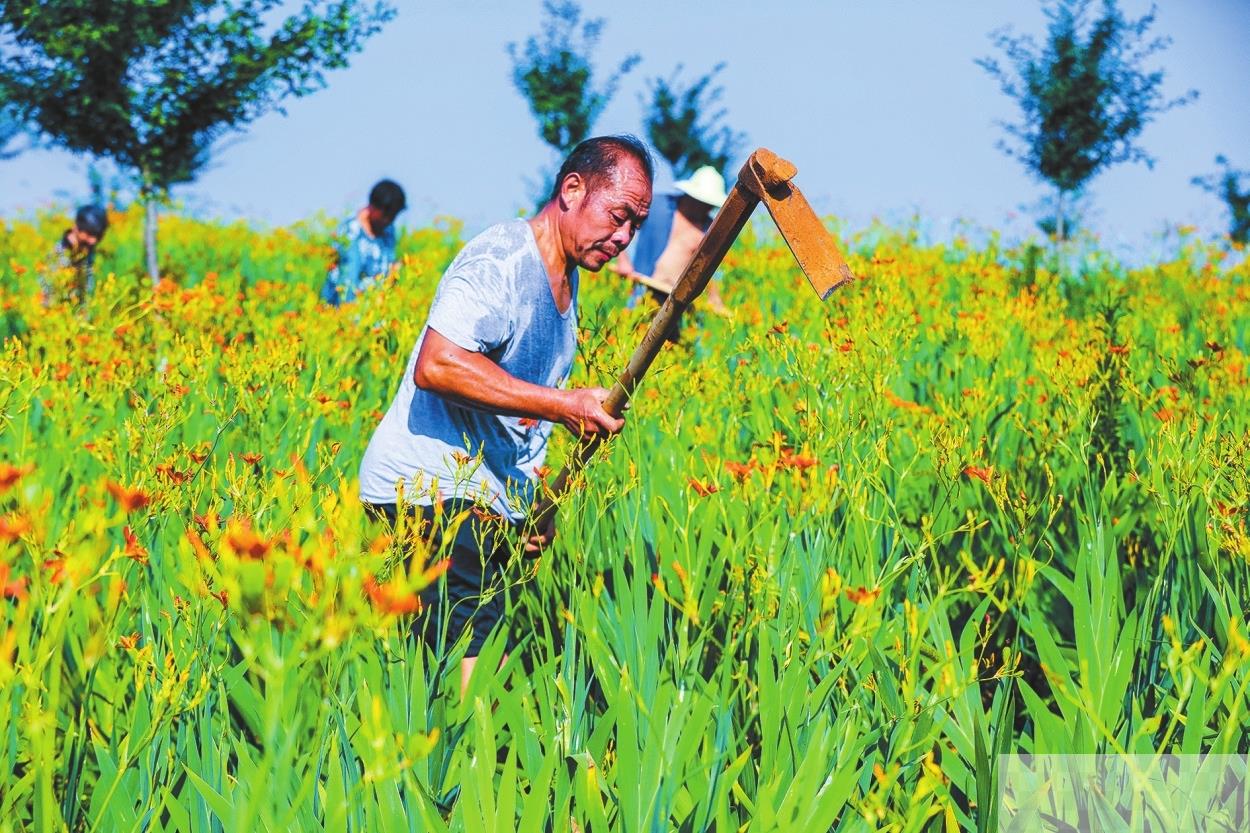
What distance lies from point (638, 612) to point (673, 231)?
392 centimetres

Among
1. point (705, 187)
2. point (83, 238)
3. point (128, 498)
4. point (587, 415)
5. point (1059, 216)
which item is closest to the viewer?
point (128, 498)

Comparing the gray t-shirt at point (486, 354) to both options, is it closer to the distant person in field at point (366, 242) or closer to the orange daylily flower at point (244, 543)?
the orange daylily flower at point (244, 543)

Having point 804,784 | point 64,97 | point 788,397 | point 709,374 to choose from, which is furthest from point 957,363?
point 64,97

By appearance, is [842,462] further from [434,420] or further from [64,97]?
[64,97]

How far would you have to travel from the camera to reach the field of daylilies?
131cm

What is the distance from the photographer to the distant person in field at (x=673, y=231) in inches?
219

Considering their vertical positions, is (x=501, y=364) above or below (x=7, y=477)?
above

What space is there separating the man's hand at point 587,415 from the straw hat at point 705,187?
11.8ft

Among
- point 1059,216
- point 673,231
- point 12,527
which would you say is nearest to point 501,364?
point 12,527

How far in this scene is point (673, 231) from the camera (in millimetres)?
5730

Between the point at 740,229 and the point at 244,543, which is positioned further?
the point at 740,229

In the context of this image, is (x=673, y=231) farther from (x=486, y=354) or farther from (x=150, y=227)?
(x=150, y=227)

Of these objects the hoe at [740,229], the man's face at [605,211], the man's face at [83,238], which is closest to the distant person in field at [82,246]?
the man's face at [83,238]

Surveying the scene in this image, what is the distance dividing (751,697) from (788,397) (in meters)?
1.78
